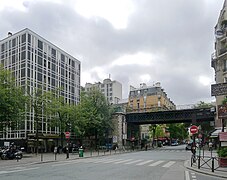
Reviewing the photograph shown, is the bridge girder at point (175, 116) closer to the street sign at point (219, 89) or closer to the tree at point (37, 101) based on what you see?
the tree at point (37, 101)

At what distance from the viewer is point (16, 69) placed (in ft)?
176

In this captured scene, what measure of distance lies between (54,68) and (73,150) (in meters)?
18.1

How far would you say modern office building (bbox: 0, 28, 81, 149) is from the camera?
5178 cm

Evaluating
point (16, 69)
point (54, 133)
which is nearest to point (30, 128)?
point (54, 133)

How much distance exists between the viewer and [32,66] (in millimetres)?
53281

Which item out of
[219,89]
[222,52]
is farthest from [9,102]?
[222,52]

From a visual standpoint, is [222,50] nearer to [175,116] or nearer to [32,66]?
[175,116]

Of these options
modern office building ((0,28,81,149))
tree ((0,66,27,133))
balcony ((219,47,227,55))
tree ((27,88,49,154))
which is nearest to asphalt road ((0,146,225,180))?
tree ((0,66,27,133))

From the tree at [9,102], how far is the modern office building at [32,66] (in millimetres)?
10751

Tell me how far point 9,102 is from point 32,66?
19446 millimetres

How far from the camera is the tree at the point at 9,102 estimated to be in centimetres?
3388

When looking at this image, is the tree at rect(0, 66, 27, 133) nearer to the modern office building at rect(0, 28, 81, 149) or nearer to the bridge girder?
the modern office building at rect(0, 28, 81, 149)

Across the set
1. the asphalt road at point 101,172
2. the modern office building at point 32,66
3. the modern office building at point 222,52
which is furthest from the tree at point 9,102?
the modern office building at point 222,52

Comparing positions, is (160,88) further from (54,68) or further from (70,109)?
(70,109)
